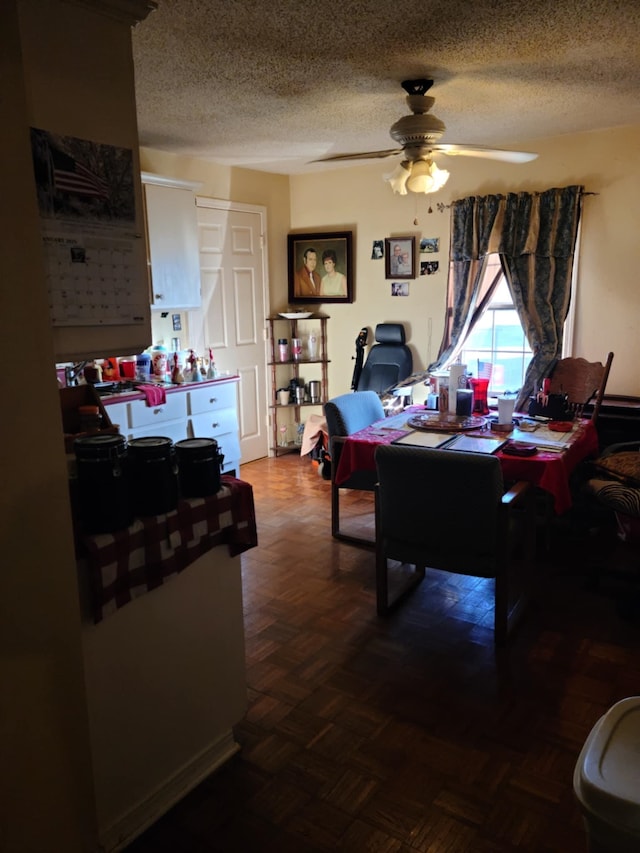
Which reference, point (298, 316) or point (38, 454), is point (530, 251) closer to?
point (298, 316)

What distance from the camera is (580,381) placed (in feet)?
13.7

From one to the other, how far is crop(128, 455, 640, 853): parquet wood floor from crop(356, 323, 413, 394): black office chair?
2022 mm

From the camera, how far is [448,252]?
515 cm

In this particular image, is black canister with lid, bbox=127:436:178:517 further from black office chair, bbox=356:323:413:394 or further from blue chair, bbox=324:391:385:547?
black office chair, bbox=356:323:413:394

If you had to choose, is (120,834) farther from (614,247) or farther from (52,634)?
(614,247)

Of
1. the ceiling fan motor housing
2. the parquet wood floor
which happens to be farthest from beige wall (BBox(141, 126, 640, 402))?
the parquet wood floor

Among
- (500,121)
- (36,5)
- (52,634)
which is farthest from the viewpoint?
(500,121)

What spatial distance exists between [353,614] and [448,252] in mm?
3159

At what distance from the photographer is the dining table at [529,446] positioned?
2.98 meters

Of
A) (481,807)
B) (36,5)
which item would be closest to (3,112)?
(36,5)

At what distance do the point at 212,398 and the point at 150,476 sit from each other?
3054mm

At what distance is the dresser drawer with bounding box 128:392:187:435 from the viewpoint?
14.0ft

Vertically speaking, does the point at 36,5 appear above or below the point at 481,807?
above

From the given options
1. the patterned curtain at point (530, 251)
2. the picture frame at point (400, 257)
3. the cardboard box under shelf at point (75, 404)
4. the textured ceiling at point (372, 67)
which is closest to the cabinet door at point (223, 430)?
the picture frame at point (400, 257)
